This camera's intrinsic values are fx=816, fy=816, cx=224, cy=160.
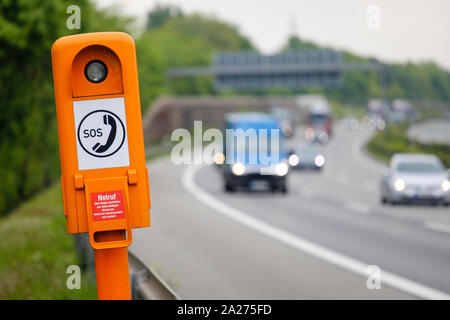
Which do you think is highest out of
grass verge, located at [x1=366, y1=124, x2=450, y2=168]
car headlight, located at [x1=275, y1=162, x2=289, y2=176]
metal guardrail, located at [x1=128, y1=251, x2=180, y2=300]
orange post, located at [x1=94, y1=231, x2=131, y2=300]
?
orange post, located at [x1=94, y1=231, x2=131, y2=300]

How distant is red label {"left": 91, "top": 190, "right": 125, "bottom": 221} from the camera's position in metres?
4.06

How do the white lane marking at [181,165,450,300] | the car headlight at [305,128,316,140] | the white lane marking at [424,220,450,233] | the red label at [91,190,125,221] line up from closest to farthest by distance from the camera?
the red label at [91,190,125,221] < the white lane marking at [181,165,450,300] < the white lane marking at [424,220,450,233] < the car headlight at [305,128,316,140]

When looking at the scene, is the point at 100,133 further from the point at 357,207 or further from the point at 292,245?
the point at 357,207

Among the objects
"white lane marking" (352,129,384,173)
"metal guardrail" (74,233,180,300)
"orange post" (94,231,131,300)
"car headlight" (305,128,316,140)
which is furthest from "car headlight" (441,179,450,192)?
"car headlight" (305,128,316,140)

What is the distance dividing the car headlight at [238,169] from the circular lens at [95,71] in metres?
24.2

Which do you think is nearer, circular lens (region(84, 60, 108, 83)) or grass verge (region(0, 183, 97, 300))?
circular lens (region(84, 60, 108, 83))

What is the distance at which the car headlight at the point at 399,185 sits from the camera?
24497 mm

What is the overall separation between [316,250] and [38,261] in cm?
490

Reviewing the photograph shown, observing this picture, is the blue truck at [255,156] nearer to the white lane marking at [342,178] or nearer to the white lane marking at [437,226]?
the white lane marking at [437,226]

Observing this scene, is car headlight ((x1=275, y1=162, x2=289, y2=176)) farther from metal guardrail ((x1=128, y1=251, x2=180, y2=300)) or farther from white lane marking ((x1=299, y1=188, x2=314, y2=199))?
metal guardrail ((x1=128, y1=251, x2=180, y2=300))

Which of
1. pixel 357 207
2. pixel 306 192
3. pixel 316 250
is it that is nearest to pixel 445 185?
pixel 357 207

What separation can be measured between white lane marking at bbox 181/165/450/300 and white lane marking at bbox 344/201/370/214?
3.64 m

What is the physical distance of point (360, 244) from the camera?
15.4 meters

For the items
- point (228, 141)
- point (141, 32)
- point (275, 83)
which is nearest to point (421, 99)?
point (275, 83)
